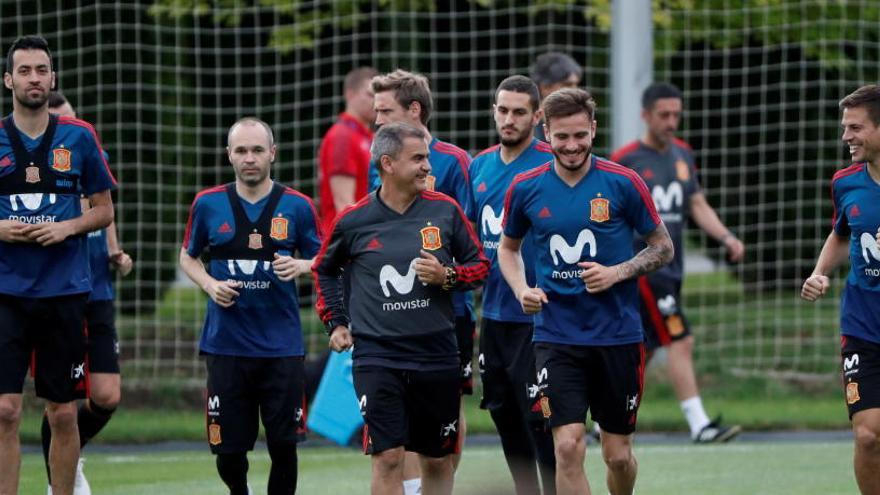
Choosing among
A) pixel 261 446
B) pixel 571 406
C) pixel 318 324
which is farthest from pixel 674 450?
pixel 318 324

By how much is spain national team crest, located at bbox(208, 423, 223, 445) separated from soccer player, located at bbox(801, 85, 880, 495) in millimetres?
2848

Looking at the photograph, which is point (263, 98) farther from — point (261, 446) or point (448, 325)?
point (448, 325)

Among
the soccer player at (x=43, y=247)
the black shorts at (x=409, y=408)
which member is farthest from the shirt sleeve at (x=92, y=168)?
the black shorts at (x=409, y=408)

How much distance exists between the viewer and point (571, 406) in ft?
23.8

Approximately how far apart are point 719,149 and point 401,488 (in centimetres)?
990

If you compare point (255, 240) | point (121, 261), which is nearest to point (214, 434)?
point (255, 240)

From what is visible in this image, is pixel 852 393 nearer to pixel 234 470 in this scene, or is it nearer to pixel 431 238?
pixel 431 238

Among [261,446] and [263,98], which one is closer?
[261,446]

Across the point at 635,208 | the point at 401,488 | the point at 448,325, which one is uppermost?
the point at 635,208

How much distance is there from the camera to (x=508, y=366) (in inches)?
315

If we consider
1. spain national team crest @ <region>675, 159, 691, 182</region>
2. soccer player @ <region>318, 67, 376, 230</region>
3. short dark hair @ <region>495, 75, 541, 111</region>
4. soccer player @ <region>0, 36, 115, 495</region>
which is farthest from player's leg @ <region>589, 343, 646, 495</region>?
spain national team crest @ <region>675, 159, 691, 182</region>

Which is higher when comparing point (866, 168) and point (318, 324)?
point (866, 168)

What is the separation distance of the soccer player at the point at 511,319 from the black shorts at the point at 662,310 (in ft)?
10.5

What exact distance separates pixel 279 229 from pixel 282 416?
906 mm
